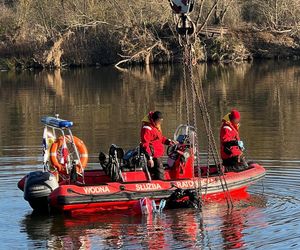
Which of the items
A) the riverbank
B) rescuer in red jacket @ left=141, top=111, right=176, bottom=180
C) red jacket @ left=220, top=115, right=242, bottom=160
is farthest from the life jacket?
the riverbank

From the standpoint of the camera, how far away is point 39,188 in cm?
1402

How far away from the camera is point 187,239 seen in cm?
1218

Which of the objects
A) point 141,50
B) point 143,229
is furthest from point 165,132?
point 141,50

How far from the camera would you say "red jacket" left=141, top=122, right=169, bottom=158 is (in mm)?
14734

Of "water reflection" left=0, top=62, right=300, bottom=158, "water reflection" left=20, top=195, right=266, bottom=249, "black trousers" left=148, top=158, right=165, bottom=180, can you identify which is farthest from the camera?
"water reflection" left=0, top=62, right=300, bottom=158

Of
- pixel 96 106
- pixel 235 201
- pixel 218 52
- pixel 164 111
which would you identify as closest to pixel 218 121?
pixel 164 111

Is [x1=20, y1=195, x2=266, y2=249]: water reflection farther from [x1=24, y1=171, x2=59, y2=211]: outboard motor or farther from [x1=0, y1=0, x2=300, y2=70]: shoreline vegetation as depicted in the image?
[x1=0, y1=0, x2=300, y2=70]: shoreline vegetation

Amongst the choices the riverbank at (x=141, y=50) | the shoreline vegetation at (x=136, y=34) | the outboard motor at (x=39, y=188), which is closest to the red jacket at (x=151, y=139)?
the outboard motor at (x=39, y=188)

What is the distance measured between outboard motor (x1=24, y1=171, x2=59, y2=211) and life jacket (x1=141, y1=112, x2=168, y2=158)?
1701 mm

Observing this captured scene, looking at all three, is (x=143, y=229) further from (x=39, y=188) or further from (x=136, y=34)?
(x=136, y=34)

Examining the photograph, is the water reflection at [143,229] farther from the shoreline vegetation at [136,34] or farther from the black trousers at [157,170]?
the shoreline vegetation at [136,34]

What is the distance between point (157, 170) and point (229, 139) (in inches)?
56.2

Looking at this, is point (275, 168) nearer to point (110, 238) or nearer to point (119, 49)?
point (110, 238)

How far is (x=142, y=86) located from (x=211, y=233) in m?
28.4
